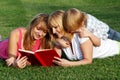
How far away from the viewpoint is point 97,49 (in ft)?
22.9

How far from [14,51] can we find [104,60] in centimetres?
151

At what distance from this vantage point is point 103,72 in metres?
5.90

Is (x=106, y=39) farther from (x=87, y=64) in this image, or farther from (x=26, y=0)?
(x=26, y=0)

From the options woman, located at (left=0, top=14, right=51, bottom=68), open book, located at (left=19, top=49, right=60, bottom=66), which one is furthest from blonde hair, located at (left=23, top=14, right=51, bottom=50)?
open book, located at (left=19, top=49, right=60, bottom=66)

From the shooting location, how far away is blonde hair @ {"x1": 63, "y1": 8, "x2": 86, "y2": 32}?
615 cm

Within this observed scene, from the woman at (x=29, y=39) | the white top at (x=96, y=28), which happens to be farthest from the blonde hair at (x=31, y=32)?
the white top at (x=96, y=28)

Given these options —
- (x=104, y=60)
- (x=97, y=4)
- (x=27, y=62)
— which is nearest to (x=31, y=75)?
(x=27, y=62)

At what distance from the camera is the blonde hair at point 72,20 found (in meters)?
6.15

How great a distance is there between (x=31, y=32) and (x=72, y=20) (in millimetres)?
694

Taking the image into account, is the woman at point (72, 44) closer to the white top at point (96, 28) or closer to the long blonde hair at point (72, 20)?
the long blonde hair at point (72, 20)

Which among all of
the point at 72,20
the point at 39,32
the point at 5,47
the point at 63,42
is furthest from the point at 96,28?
the point at 5,47

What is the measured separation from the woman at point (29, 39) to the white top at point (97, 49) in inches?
15.9

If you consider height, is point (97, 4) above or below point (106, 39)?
below

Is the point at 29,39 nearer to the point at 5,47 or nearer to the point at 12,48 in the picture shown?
the point at 12,48
